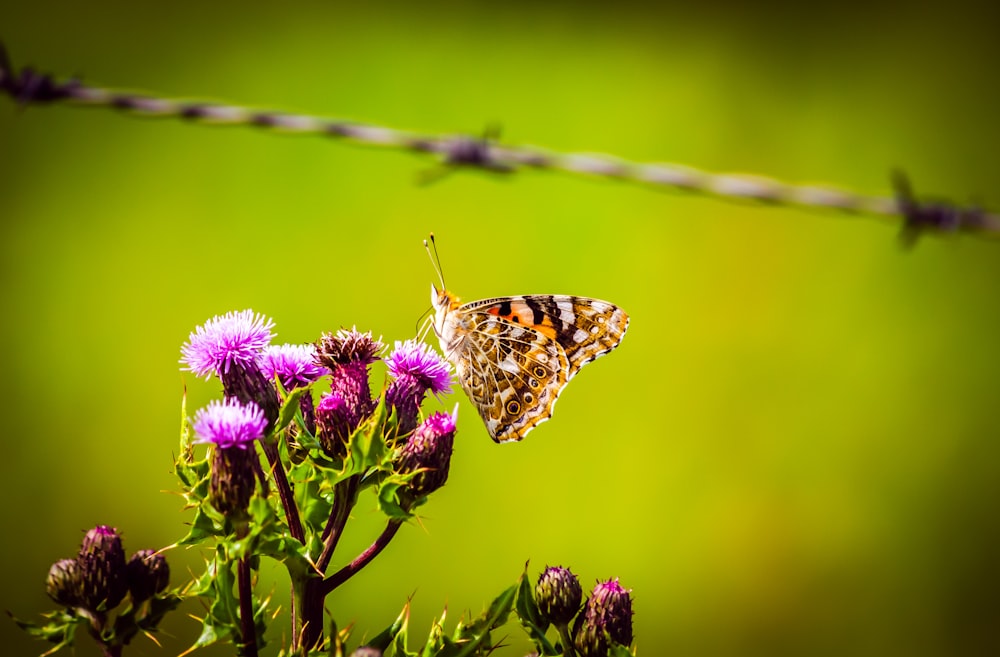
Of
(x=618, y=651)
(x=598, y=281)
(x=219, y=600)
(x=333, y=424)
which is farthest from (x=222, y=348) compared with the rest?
(x=598, y=281)

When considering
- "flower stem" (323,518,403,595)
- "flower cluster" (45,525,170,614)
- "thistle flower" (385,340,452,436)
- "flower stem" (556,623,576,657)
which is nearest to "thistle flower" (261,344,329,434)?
"thistle flower" (385,340,452,436)

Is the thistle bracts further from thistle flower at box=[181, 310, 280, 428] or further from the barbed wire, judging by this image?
the barbed wire

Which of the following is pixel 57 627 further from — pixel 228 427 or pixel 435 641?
pixel 435 641

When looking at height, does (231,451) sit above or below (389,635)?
above

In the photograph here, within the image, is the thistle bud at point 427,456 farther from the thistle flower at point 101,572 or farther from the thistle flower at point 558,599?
the thistle flower at point 101,572

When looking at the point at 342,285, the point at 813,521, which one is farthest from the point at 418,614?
the point at 813,521

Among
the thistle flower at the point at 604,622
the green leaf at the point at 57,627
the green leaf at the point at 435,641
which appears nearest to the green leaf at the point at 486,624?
the green leaf at the point at 435,641
